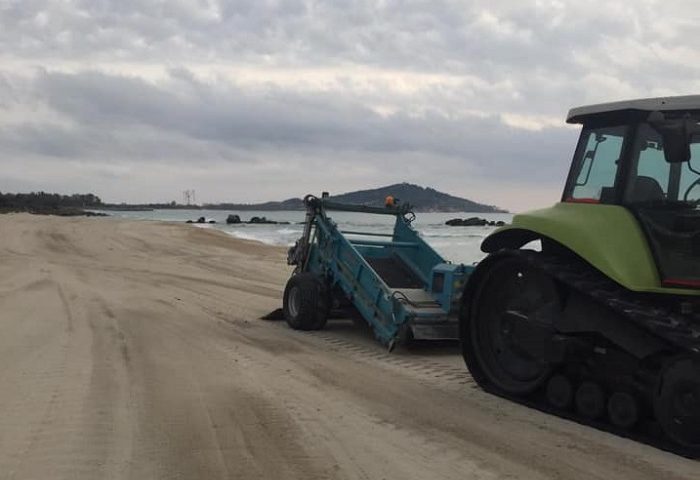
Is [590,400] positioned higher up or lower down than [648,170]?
lower down

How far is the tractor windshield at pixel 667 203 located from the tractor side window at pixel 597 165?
6.7 inches

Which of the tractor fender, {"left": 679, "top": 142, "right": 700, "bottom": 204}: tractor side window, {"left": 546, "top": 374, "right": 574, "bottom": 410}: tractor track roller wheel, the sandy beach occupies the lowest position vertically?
the sandy beach

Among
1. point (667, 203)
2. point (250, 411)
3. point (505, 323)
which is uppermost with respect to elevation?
point (667, 203)

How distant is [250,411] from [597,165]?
3446mm

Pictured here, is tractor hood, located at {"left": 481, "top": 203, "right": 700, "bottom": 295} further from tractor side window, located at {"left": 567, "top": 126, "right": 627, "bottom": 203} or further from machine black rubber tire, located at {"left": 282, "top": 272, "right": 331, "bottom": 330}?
machine black rubber tire, located at {"left": 282, "top": 272, "right": 331, "bottom": 330}

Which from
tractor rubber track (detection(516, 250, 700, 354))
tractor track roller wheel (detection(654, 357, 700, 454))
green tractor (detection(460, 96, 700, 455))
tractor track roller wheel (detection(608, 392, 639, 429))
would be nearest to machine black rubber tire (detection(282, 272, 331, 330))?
green tractor (detection(460, 96, 700, 455))

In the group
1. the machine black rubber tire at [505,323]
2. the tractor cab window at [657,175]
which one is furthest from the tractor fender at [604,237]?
the machine black rubber tire at [505,323]

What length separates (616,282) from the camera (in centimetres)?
573

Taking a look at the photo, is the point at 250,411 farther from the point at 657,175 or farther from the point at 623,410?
the point at 657,175

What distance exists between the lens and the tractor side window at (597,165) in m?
6.05

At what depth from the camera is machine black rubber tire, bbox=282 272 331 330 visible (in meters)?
10.5

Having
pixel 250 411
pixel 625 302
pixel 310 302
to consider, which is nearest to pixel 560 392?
pixel 625 302

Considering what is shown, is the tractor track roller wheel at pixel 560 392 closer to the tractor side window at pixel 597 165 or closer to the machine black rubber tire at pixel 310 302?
the tractor side window at pixel 597 165

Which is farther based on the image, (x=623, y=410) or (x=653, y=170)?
(x=653, y=170)
